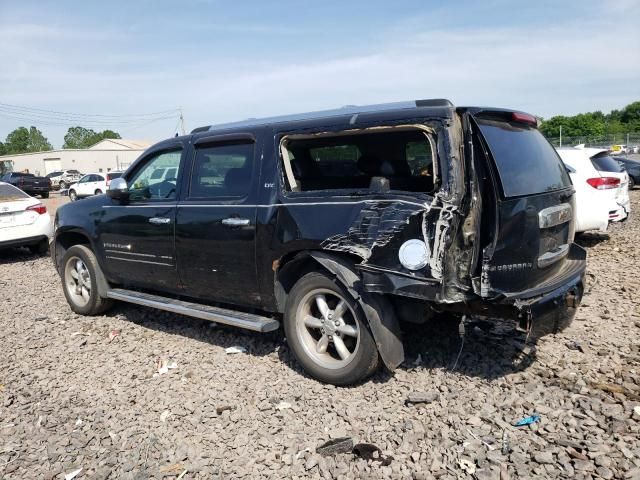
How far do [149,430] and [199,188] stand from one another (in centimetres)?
216

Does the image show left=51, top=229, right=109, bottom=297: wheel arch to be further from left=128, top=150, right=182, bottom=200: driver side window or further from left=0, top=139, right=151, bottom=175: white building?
left=0, top=139, right=151, bottom=175: white building

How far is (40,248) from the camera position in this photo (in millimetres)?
10891

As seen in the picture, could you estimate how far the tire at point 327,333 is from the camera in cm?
386

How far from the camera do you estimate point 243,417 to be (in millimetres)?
3740

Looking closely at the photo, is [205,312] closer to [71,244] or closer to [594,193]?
[71,244]

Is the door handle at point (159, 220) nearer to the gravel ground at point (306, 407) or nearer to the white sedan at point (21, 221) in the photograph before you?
the gravel ground at point (306, 407)

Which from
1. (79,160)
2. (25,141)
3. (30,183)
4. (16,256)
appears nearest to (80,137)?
(25,141)

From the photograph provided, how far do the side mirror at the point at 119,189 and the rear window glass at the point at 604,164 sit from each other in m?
7.08

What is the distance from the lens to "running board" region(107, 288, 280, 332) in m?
4.34

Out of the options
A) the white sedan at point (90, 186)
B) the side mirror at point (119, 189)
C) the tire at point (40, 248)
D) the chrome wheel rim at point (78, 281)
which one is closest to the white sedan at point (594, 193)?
the side mirror at point (119, 189)

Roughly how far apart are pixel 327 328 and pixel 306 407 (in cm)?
59

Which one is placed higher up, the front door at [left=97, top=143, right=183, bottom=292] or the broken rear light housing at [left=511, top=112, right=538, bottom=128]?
the broken rear light housing at [left=511, top=112, right=538, bottom=128]

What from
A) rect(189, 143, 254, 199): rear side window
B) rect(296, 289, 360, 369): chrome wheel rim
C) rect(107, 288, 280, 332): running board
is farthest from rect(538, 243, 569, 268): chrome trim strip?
rect(189, 143, 254, 199): rear side window

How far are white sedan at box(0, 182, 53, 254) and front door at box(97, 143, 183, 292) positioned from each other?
523 centimetres
